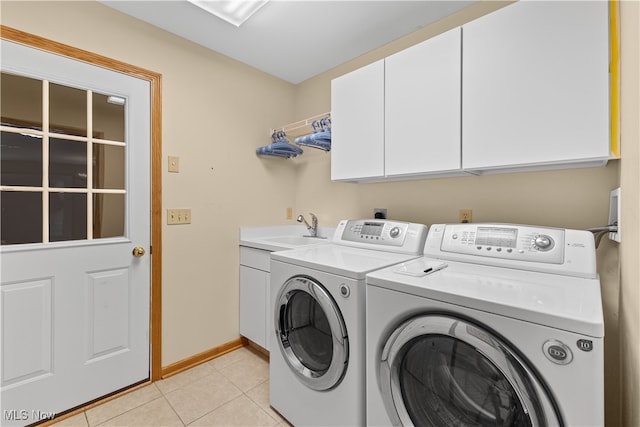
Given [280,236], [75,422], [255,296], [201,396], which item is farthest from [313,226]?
[75,422]

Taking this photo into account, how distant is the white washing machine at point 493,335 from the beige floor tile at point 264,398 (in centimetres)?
70

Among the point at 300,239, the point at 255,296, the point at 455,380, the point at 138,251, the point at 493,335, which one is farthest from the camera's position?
the point at 300,239

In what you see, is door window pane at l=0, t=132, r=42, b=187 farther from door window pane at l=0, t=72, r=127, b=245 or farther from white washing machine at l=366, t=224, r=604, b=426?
white washing machine at l=366, t=224, r=604, b=426

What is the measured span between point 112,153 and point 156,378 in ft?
5.04

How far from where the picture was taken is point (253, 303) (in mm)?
2227

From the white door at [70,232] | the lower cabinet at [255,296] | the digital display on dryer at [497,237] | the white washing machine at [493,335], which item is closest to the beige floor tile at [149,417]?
the white door at [70,232]

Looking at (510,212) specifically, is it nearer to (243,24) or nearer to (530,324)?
(530,324)

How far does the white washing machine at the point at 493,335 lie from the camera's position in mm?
749

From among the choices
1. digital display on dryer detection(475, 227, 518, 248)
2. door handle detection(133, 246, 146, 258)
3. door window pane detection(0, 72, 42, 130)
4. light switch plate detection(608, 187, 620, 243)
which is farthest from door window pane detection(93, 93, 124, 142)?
light switch plate detection(608, 187, 620, 243)

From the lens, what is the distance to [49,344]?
1566 millimetres

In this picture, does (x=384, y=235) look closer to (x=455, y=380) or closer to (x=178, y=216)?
(x=455, y=380)

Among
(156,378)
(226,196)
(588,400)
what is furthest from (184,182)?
(588,400)

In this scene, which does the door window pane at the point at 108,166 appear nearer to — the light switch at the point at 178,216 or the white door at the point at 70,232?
the white door at the point at 70,232

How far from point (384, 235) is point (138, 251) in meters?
1.61
